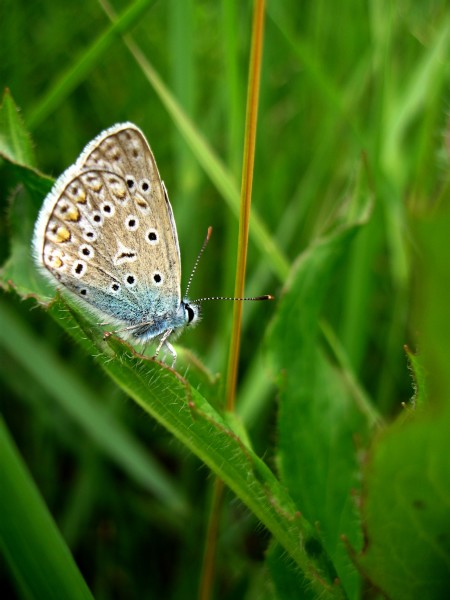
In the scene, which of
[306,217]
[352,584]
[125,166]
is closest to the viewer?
[352,584]

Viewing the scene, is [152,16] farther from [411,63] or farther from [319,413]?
[319,413]

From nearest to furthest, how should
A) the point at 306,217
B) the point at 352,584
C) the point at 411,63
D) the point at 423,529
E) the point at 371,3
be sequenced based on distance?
the point at 423,529 → the point at 352,584 → the point at 371,3 → the point at 306,217 → the point at 411,63

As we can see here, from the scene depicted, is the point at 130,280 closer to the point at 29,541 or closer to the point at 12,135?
the point at 12,135

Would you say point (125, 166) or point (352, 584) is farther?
point (125, 166)

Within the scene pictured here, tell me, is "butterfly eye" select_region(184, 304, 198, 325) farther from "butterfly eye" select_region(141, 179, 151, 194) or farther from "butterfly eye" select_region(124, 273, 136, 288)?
"butterfly eye" select_region(141, 179, 151, 194)

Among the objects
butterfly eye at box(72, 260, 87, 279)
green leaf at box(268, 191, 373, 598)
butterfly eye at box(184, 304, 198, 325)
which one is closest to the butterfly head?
butterfly eye at box(184, 304, 198, 325)

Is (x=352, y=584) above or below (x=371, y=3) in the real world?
below

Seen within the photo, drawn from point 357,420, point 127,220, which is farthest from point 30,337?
point 357,420
